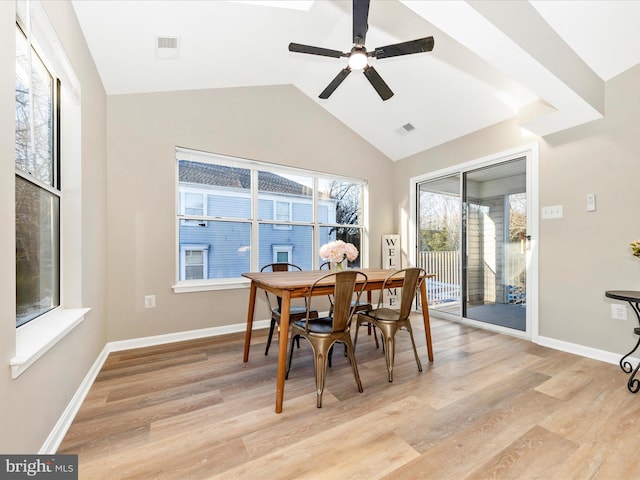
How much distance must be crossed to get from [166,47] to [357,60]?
1715 mm

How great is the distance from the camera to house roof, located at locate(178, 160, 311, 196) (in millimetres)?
3291

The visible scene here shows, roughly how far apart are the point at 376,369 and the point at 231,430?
4.21ft

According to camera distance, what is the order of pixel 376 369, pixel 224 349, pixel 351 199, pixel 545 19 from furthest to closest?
pixel 351 199, pixel 224 349, pixel 376 369, pixel 545 19

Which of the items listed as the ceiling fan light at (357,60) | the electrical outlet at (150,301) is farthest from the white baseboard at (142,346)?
the ceiling fan light at (357,60)

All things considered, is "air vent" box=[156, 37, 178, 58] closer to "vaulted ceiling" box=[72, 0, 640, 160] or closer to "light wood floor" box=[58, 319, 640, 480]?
"vaulted ceiling" box=[72, 0, 640, 160]

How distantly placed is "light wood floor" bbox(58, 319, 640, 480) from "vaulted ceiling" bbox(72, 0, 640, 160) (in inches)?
95.2

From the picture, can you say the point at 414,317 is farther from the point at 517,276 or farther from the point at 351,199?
the point at 351,199

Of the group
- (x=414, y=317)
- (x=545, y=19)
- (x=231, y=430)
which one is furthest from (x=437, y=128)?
(x=231, y=430)

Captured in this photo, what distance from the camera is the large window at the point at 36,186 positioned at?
1419 mm

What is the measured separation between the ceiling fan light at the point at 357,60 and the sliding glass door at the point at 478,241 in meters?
2.37

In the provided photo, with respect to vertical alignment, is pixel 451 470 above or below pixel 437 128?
below

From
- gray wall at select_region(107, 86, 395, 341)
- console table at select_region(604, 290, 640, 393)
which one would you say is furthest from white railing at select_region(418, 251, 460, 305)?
gray wall at select_region(107, 86, 395, 341)

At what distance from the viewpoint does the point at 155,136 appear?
301 cm

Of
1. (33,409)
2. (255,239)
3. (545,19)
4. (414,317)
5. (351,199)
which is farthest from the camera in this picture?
(351,199)
